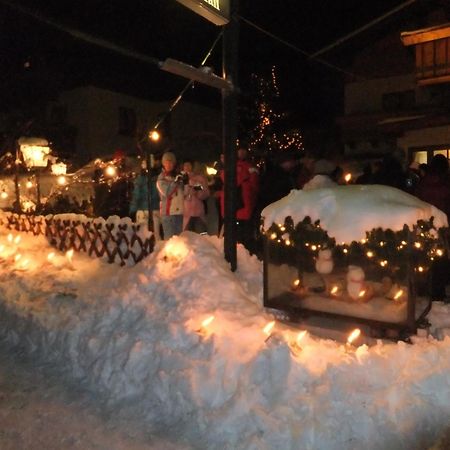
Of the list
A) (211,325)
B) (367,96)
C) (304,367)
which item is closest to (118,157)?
(211,325)

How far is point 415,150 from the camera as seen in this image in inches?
550

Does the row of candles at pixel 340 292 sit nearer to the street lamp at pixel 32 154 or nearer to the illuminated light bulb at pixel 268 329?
the illuminated light bulb at pixel 268 329

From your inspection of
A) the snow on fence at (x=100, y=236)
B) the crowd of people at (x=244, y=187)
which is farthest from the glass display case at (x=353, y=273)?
the snow on fence at (x=100, y=236)

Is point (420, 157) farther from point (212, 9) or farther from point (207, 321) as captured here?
point (207, 321)

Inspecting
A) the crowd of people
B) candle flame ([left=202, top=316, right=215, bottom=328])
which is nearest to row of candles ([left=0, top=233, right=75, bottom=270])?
the crowd of people

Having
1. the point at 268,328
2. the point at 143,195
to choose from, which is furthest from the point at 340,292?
the point at 143,195

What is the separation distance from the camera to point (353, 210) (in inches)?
197

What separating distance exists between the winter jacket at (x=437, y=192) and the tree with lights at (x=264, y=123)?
9.64 m

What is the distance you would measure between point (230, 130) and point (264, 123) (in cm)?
995

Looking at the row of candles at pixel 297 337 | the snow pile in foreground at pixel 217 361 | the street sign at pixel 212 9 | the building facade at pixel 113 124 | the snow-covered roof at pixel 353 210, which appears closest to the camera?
the snow pile in foreground at pixel 217 361

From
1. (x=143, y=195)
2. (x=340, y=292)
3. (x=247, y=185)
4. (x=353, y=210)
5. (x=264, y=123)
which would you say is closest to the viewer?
(x=353, y=210)

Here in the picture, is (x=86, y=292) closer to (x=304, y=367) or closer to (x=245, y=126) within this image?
(x=304, y=367)

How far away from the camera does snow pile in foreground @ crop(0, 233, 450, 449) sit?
12.6ft

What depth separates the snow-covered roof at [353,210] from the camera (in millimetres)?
4812
